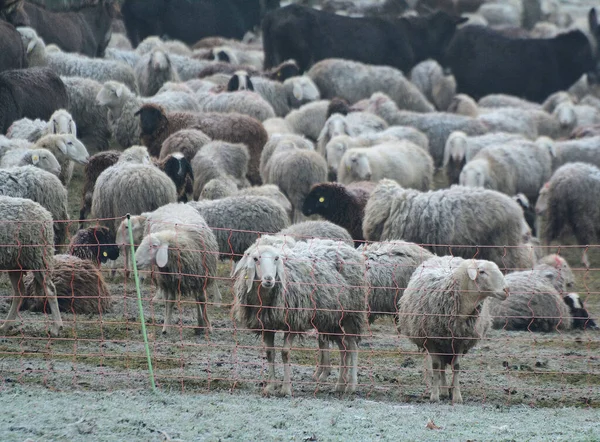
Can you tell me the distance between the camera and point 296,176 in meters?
13.7

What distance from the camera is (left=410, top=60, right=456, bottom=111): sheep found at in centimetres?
2397

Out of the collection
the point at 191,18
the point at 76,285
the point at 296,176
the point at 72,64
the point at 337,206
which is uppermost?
the point at 191,18

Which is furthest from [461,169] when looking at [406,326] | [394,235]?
[406,326]

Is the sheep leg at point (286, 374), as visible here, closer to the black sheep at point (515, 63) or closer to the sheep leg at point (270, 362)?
the sheep leg at point (270, 362)

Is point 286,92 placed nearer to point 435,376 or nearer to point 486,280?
point 486,280

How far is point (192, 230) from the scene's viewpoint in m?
9.56

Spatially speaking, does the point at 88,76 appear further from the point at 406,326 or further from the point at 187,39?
the point at 406,326

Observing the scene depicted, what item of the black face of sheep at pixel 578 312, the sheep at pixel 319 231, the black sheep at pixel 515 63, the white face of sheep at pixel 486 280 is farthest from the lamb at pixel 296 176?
the black sheep at pixel 515 63

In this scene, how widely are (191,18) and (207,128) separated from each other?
13163 millimetres

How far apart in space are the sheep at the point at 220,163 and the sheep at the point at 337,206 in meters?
1.39

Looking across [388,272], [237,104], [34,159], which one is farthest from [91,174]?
[237,104]

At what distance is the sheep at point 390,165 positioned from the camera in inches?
559

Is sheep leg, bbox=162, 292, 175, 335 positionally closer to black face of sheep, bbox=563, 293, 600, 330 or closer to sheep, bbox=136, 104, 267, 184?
black face of sheep, bbox=563, 293, 600, 330

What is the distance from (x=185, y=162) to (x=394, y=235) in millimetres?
2948
